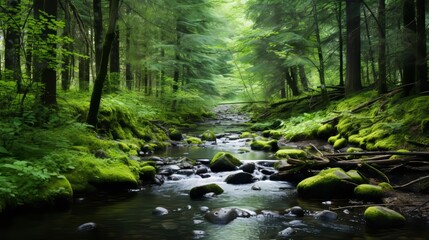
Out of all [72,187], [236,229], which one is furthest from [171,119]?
[236,229]

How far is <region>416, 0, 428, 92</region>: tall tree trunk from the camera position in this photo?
27.5ft

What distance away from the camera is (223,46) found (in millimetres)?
21172

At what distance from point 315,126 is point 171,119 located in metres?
9.76

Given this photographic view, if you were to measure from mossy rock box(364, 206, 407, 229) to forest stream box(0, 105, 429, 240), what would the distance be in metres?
0.11

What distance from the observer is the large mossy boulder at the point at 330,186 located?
6.45 meters

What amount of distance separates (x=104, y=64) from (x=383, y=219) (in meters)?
7.35

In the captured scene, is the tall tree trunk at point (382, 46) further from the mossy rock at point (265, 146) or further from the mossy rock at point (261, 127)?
the mossy rock at point (261, 127)

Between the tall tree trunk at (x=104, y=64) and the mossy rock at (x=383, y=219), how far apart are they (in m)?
7.05

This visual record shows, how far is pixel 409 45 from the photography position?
336 inches

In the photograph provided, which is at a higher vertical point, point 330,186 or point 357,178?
point 357,178

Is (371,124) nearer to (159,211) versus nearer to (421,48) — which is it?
(421,48)

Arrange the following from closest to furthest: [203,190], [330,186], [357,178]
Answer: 1. [330,186]
2. [357,178]
3. [203,190]

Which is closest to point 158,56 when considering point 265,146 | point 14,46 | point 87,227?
point 265,146

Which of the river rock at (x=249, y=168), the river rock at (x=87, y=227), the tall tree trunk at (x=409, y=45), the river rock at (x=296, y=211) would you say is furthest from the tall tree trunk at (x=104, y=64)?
A: the tall tree trunk at (x=409, y=45)
